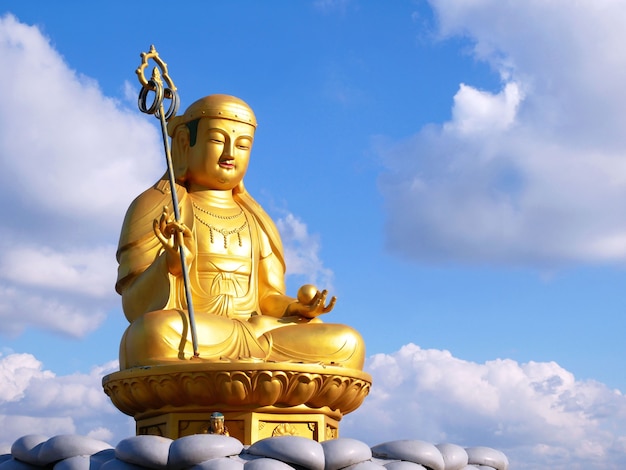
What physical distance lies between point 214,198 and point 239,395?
2.60 meters

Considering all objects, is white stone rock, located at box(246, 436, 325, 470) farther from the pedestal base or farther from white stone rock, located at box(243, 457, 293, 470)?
the pedestal base

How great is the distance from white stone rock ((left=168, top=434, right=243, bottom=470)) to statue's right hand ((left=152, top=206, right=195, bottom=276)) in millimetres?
3204

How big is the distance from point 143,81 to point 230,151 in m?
1.16

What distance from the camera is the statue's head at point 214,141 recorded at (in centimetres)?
936

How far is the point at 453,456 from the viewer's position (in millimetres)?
6035

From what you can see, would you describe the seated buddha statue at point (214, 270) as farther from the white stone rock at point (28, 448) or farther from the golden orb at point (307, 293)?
the white stone rock at point (28, 448)

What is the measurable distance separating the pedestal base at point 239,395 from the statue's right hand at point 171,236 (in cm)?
107

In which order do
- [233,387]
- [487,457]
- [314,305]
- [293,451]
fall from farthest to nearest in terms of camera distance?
[314,305] < [233,387] < [487,457] < [293,451]

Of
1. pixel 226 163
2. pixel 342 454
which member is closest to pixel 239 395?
pixel 342 454

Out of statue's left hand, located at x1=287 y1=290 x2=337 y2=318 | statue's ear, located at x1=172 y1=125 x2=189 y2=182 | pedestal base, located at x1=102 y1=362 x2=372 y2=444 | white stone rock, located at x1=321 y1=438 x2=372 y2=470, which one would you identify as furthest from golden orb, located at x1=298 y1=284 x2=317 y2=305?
white stone rock, located at x1=321 y1=438 x2=372 y2=470

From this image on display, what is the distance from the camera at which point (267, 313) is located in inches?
367

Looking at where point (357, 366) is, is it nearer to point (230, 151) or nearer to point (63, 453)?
point (230, 151)

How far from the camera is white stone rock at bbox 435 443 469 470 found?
6.01 metres

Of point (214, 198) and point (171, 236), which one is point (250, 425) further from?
point (214, 198)
